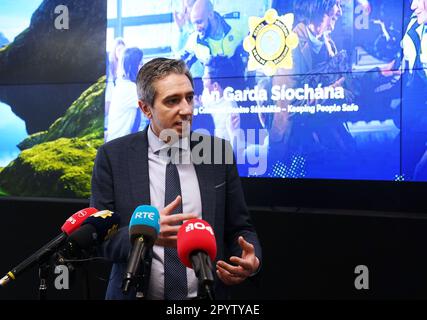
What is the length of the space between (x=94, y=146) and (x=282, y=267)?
5.18 feet

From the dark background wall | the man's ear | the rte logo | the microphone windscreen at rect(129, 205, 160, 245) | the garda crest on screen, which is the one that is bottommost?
the dark background wall

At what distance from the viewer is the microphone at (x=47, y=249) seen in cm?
126

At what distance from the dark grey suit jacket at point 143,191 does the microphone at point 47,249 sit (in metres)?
0.17

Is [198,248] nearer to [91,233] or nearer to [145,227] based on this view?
[145,227]

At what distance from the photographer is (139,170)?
1.67m

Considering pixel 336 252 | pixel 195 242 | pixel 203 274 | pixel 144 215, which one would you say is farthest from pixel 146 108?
pixel 336 252

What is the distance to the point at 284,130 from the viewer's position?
126 inches

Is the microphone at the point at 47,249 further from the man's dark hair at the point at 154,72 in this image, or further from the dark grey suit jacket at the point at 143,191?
the man's dark hair at the point at 154,72

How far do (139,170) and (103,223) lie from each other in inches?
13.3

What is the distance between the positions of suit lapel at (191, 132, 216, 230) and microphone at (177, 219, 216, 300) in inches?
17.3

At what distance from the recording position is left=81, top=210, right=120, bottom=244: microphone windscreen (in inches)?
52.9

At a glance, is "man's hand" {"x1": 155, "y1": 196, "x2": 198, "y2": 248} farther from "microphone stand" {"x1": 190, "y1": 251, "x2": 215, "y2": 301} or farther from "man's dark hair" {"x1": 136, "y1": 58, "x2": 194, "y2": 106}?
"man's dark hair" {"x1": 136, "y1": 58, "x2": 194, "y2": 106}

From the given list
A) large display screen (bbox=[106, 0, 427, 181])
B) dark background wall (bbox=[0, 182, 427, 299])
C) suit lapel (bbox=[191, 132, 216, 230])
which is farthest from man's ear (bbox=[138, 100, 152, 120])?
large display screen (bbox=[106, 0, 427, 181])

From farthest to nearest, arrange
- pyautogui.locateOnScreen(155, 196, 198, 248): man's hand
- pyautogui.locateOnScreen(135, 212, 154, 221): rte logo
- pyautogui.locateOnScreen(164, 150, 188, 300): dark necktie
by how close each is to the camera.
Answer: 1. pyautogui.locateOnScreen(164, 150, 188, 300): dark necktie
2. pyautogui.locateOnScreen(155, 196, 198, 248): man's hand
3. pyautogui.locateOnScreen(135, 212, 154, 221): rte logo
